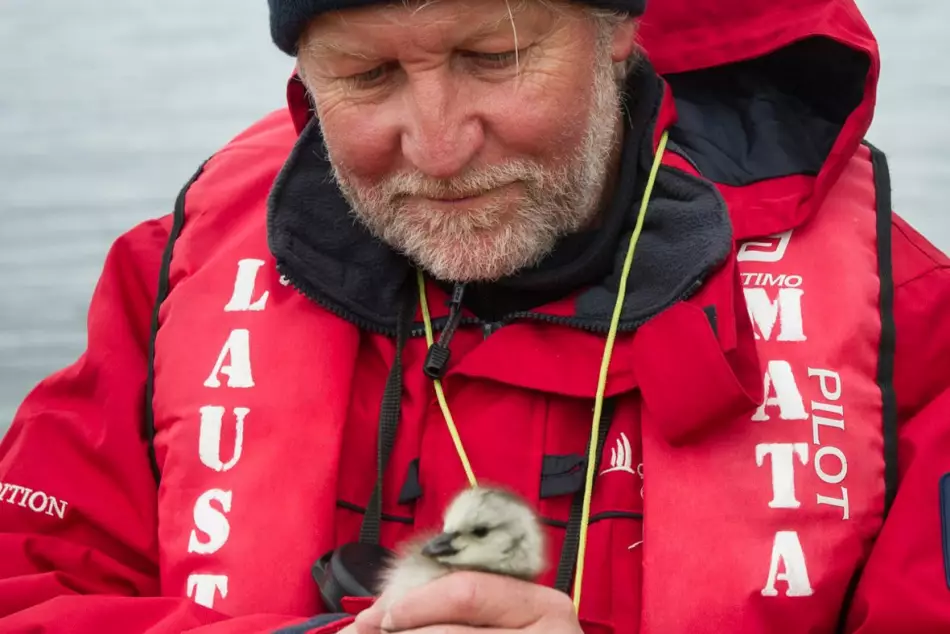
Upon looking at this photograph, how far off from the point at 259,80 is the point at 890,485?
3.63 metres

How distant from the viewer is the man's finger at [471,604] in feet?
4.75

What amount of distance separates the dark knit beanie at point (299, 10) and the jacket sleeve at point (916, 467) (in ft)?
1.92

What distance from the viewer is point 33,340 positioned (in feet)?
13.0

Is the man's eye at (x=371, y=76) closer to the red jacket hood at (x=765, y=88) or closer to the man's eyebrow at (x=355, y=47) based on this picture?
the man's eyebrow at (x=355, y=47)

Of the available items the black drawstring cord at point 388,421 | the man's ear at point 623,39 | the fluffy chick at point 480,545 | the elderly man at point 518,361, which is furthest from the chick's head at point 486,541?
the man's ear at point 623,39

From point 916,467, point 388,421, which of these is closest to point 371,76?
point 388,421

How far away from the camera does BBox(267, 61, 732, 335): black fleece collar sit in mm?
1967

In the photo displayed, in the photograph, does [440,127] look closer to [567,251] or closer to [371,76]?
[371,76]

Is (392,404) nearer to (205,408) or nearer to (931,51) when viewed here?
(205,408)

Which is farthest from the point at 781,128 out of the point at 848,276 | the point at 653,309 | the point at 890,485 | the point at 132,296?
the point at 132,296

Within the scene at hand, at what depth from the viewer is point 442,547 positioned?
1.47 meters

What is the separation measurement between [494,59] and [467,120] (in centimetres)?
10

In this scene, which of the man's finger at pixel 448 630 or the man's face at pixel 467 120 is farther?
the man's face at pixel 467 120

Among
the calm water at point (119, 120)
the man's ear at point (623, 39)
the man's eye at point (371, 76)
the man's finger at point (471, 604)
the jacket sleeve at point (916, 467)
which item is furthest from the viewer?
the calm water at point (119, 120)
